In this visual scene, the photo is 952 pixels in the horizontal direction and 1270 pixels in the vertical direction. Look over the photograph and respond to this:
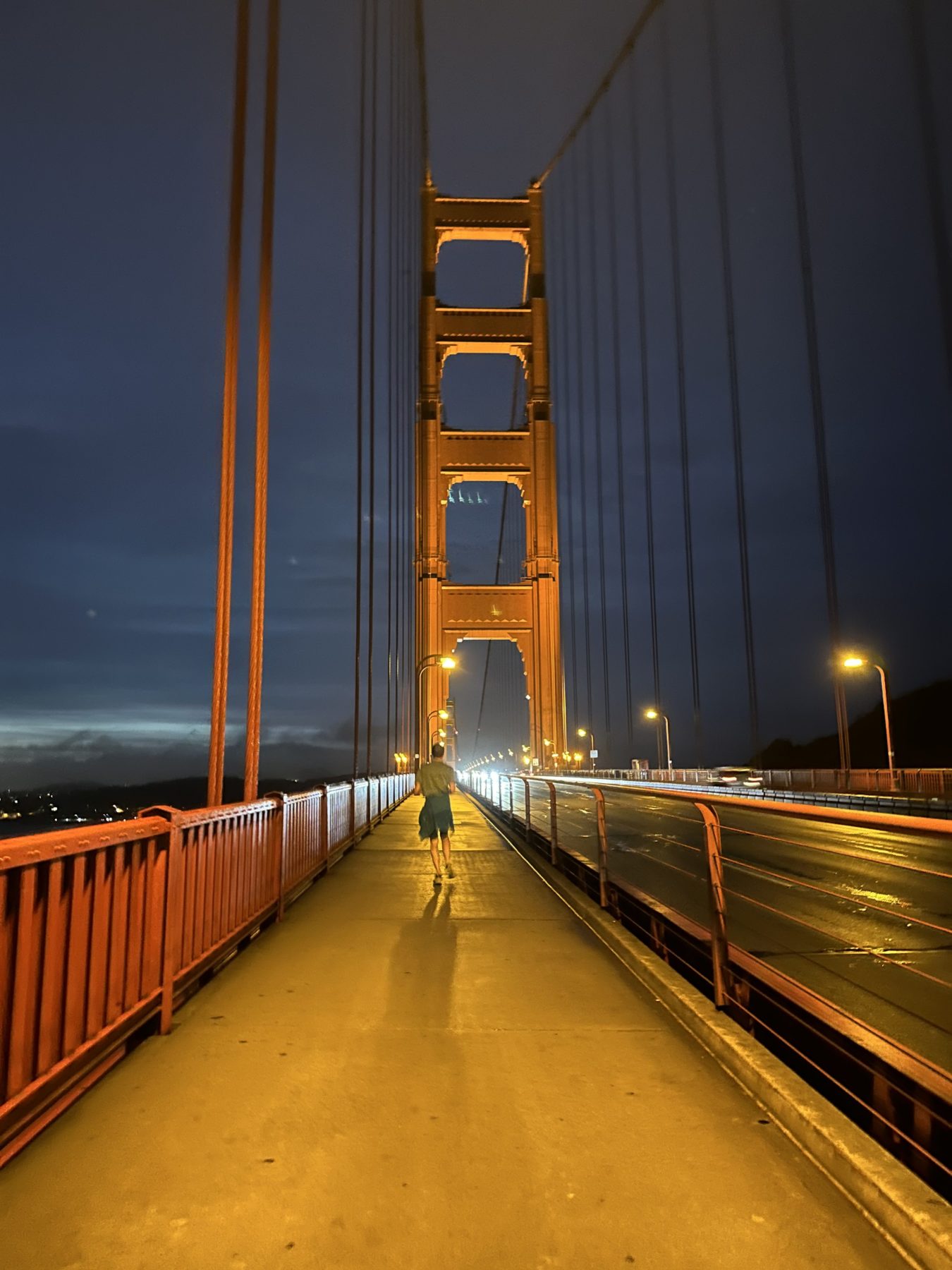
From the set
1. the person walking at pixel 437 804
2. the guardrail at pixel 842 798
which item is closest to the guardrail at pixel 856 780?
the guardrail at pixel 842 798

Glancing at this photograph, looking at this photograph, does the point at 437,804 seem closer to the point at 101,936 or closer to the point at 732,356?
the point at 101,936

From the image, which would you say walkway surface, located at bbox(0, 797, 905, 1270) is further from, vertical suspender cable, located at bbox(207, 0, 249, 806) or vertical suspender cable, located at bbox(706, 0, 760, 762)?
vertical suspender cable, located at bbox(706, 0, 760, 762)

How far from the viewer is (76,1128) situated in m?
2.56

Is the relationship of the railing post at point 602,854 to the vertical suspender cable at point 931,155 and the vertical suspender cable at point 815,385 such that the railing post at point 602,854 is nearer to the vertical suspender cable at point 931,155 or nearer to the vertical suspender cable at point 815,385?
the vertical suspender cable at point 931,155

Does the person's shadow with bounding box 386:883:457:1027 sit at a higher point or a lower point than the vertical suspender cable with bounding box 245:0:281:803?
lower

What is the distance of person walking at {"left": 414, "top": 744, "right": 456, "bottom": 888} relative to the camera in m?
8.05

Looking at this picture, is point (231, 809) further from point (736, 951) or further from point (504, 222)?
point (504, 222)

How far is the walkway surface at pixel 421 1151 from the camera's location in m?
1.96

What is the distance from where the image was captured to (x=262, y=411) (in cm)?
790

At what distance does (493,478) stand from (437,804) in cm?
3711

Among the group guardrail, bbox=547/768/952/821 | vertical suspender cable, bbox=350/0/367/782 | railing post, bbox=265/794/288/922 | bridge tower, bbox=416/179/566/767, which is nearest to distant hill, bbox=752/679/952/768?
bridge tower, bbox=416/179/566/767

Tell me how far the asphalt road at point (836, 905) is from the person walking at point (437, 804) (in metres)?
1.28

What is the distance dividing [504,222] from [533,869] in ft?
155

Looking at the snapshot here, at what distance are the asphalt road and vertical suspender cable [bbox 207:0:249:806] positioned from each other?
2.88 m
